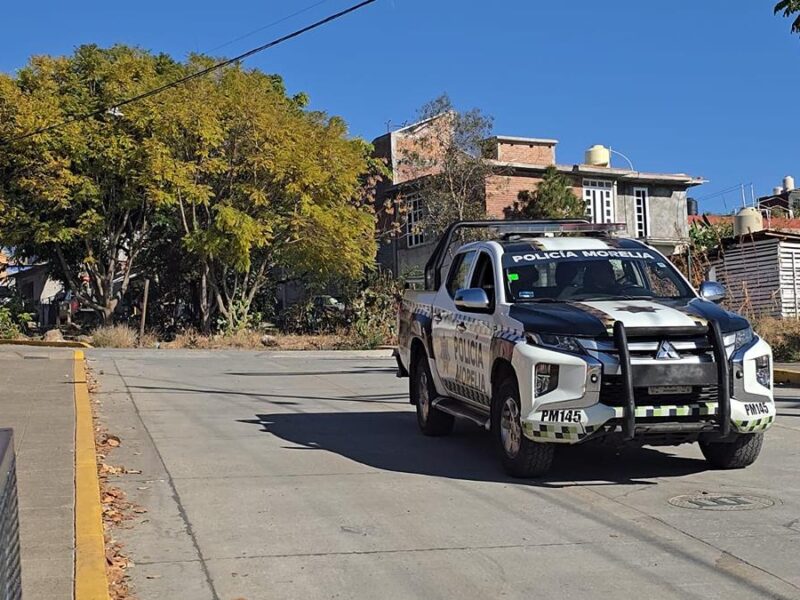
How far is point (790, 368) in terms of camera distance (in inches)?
645

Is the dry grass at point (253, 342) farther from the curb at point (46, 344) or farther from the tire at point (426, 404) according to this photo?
the tire at point (426, 404)

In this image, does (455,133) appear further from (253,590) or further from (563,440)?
(253,590)

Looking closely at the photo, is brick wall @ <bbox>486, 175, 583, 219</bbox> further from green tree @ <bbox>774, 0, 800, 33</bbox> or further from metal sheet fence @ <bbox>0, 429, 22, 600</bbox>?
metal sheet fence @ <bbox>0, 429, 22, 600</bbox>

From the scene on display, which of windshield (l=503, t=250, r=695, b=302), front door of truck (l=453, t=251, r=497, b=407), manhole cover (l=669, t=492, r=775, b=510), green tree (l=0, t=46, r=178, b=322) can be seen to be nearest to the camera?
manhole cover (l=669, t=492, r=775, b=510)

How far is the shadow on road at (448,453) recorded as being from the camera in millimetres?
8375

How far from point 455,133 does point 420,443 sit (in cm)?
2422

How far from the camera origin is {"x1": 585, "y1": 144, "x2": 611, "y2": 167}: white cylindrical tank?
125 ft

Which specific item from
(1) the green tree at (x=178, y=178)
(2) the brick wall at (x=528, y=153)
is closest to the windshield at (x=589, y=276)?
(1) the green tree at (x=178, y=178)

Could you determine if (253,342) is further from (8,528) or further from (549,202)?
(8,528)

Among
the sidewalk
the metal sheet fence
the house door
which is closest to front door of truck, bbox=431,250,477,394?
the sidewalk

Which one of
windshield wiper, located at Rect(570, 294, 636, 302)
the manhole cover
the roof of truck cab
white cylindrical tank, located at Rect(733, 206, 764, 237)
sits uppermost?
white cylindrical tank, located at Rect(733, 206, 764, 237)

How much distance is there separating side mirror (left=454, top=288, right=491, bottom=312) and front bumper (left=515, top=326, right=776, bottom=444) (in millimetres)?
898

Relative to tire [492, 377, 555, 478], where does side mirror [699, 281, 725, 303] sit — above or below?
above

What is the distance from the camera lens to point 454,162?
33.1 meters
